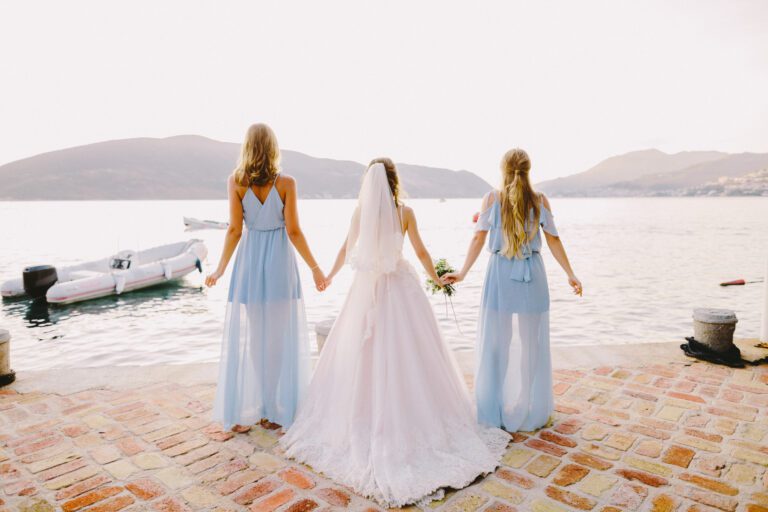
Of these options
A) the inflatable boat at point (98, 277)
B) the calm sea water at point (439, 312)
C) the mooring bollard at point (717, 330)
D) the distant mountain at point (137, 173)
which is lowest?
the calm sea water at point (439, 312)

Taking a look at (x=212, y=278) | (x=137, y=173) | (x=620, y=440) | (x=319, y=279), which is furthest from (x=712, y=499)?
(x=137, y=173)

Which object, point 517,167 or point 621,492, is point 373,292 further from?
point 621,492

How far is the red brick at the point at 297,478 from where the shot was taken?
3159 mm

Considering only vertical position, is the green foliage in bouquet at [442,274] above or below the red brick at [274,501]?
above

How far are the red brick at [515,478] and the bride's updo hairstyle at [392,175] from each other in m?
2.13

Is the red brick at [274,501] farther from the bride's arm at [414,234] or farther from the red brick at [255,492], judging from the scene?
the bride's arm at [414,234]

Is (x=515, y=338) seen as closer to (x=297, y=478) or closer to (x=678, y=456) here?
(x=678, y=456)

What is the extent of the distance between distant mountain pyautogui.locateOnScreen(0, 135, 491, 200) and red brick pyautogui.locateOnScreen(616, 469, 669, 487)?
495 feet

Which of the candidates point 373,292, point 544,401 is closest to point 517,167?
point 373,292

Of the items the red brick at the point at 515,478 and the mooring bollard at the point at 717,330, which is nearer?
the red brick at the point at 515,478

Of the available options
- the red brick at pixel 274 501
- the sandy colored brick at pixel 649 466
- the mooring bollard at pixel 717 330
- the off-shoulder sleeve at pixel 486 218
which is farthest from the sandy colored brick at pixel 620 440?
the mooring bollard at pixel 717 330

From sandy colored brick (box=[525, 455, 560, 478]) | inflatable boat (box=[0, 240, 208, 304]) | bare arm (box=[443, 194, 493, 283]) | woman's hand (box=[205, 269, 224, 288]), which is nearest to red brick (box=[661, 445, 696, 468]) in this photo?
sandy colored brick (box=[525, 455, 560, 478])

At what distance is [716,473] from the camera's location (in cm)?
323

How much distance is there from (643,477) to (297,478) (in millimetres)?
2414
